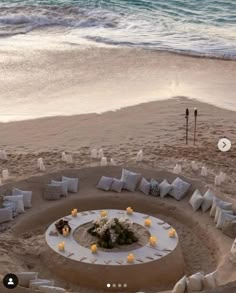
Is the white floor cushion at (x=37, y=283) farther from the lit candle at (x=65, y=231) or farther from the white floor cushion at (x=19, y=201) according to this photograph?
the white floor cushion at (x=19, y=201)

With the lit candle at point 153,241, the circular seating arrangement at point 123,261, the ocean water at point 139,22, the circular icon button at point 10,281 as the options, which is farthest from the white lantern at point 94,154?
the ocean water at point 139,22

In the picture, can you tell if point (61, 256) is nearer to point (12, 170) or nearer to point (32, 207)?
point (32, 207)

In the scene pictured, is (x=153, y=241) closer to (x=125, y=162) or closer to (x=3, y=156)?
(x=125, y=162)

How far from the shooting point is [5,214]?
637 inches

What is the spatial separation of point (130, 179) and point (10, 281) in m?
6.35

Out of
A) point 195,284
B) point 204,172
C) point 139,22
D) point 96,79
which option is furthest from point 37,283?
point 139,22

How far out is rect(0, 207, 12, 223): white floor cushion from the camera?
636 inches

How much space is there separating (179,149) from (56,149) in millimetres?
4190

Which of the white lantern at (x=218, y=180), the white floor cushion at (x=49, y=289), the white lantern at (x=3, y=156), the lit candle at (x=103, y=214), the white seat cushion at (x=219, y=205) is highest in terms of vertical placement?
the white floor cushion at (x=49, y=289)

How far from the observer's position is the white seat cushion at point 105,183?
59.0 feet

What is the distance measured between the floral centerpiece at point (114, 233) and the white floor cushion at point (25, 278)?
1957 mm

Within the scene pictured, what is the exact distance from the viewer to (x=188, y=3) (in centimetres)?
5391

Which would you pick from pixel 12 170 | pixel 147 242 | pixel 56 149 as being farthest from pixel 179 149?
pixel 147 242

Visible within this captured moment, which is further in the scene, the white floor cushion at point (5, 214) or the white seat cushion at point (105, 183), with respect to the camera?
the white seat cushion at point (105, 183)
